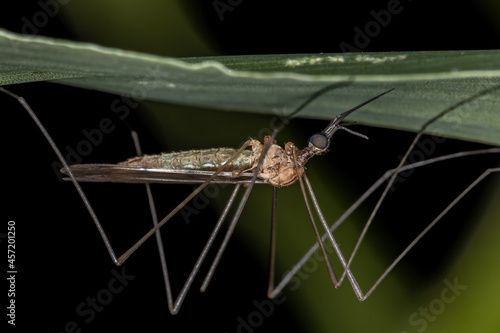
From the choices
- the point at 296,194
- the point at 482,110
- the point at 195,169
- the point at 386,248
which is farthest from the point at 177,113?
the point at 482,110

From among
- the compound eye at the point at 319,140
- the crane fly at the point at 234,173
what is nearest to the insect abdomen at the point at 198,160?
the crane fly at the point at 234,173

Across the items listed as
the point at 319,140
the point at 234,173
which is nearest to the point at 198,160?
the point at 234,173

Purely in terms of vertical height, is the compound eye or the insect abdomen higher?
the insect abdomen

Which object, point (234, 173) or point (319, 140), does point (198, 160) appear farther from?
point (319, 140)

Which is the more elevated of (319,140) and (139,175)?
(139,175)

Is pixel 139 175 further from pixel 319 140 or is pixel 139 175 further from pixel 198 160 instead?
pixel 319 140

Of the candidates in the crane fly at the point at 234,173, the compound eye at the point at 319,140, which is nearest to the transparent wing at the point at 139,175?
the crane fly at the point at 234,173

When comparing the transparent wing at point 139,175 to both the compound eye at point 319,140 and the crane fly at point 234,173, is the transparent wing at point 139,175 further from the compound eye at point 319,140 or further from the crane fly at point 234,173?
the compound eye at point 319,140

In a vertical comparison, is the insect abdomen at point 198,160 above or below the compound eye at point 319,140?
above

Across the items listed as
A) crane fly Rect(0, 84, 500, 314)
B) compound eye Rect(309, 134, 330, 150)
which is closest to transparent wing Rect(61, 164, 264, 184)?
crane fly Rect(0, 84, 500, 314)

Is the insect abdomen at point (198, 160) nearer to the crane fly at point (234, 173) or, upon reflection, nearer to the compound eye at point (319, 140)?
the crane fly at point (234, 173)

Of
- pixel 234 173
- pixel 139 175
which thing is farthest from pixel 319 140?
pixel 139 175

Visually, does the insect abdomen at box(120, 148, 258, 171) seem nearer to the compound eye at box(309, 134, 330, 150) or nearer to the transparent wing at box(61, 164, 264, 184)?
the transparent wing at box(61, 164, 264, 184)

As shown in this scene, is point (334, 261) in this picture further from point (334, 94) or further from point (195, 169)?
point (334, 94)
